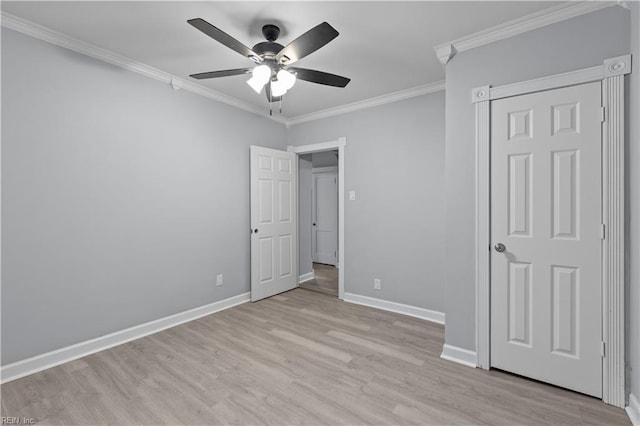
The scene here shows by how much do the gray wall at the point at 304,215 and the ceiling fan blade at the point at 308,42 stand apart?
2784 millimetres

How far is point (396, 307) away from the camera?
3.51 metres

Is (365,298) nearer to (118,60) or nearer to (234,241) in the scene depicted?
(234,241)

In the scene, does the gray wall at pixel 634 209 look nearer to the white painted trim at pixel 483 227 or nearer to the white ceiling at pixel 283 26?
the white ceiling at pixel 283 26

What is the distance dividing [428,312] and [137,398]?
9.25ft

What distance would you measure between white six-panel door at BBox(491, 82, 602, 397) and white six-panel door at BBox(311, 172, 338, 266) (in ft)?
14.7

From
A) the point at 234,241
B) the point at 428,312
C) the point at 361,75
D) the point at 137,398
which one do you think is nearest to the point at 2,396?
the point at 137,398

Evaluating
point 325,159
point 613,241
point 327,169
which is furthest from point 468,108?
point 327,169

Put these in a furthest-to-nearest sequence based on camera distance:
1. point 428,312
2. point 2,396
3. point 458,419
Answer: point 428,312, point 2,396, point 458,419

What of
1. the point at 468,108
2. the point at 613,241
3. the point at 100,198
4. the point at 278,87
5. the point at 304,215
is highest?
the point at 278,87

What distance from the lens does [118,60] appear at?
262 cm

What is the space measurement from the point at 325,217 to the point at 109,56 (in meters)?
4.95

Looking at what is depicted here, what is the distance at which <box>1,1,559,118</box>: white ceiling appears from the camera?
1955mm

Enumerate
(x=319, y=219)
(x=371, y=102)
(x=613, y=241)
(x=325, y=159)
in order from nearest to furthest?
(x=613, y=241), (x=371, y=102), (x=325, y=159), (x=319, y=219)

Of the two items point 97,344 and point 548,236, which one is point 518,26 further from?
point 97,344
